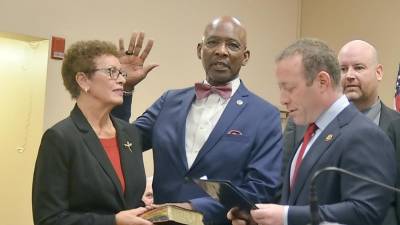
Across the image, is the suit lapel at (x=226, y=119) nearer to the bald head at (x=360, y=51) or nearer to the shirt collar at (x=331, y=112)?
the shirt collar at (x=331, y=112)

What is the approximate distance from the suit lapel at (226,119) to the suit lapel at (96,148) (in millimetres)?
326

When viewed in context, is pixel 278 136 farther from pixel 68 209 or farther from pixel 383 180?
pixel 68 209

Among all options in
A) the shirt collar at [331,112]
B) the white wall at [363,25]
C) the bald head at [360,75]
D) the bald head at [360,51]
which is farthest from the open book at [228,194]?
the white wall at [363,25]

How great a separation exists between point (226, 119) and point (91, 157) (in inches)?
22.6

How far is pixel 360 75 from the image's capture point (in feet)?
9.09

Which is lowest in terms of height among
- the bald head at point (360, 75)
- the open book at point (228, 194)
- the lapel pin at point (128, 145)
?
the open book at point (228, 194)

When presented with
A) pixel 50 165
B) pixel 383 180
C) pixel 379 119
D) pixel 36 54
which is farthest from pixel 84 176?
pixel 36 54

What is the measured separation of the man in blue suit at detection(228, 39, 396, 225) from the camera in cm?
166

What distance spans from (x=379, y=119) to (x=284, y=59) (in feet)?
2.86

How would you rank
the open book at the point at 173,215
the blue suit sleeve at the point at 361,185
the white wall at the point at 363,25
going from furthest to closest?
the white wall at the point at 363,25 < the open book at the point at 173,215 < the blue suit sleeve at the point at 361,185

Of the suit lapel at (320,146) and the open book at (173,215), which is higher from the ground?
the suit lapel at (320,146)

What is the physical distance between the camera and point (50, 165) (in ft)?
6.65

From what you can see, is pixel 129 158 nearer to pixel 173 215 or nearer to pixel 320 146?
pixel 173 215

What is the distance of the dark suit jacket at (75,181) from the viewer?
2.01 metres
